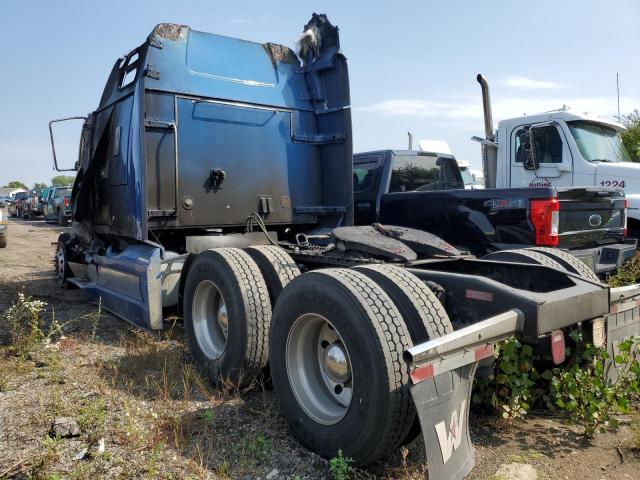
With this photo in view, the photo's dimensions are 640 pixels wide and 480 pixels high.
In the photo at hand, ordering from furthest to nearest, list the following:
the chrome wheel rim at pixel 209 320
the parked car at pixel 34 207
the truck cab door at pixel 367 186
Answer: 1. the parked car at pixel 34 207
2. the truck cab door at pixel 367 186
3. the chrome wheel rim at pixel 209 320

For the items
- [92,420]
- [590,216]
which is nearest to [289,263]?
[92,420]

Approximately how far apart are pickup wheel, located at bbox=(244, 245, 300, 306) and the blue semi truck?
0.04ft

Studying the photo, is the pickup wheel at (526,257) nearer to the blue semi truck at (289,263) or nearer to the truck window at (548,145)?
the blue semi truck at (289,263)

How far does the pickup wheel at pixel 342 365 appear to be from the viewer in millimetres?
2535

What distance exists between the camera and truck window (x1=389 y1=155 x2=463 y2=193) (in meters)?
6.93

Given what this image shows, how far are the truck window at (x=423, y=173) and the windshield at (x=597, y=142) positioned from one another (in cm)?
173

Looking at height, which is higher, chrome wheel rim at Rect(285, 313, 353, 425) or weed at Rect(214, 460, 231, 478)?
chrome wheel rim at Rect(285, 313, 353, 425)

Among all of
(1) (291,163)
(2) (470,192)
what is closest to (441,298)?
(2) (470,192)

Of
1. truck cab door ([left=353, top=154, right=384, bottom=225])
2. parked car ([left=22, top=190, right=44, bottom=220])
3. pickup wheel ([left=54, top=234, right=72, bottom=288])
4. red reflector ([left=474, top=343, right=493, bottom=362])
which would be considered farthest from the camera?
parked car ([left=22, top=190, right=44, bottom=220])

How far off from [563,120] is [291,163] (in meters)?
4.15

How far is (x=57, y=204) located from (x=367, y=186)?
80.1 ft

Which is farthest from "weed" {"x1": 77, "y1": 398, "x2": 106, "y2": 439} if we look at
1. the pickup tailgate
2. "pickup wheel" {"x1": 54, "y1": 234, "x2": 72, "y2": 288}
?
"pickup wheel" {"x1": 54, "y1": 234, "x2": 72, "y2": 288}

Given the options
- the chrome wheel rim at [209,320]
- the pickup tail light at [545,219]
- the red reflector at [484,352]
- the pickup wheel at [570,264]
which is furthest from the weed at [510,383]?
the chrome wheel rim at [209,320]

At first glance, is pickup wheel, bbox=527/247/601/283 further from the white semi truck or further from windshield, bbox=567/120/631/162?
windshield, bbox=567/120/631/162
